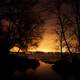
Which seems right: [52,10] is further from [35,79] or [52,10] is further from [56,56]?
[35,79]

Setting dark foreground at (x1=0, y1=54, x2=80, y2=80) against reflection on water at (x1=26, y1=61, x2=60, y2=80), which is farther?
reflection on water at (x1=26, y1=61, x2=60, y2=80)

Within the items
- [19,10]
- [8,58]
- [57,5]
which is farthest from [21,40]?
[8,58]

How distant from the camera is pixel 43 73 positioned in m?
20.8

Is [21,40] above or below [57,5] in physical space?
below

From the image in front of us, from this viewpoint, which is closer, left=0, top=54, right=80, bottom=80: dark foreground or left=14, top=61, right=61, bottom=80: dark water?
left=0, top=54, right=80, bottom=80: dark foreground

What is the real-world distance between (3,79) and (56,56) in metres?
12.2

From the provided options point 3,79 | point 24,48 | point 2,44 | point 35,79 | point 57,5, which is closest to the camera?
point 3,79

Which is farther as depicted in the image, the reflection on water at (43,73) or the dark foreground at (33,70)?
the reflection on water at (43,73)

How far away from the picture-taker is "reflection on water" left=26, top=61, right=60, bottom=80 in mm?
17839

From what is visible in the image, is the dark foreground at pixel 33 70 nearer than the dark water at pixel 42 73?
Yes

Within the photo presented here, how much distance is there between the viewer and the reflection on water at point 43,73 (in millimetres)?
17839

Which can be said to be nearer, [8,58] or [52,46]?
[8,58]

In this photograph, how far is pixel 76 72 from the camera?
1936 cm

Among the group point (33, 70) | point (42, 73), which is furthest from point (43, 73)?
point (33, 70)
